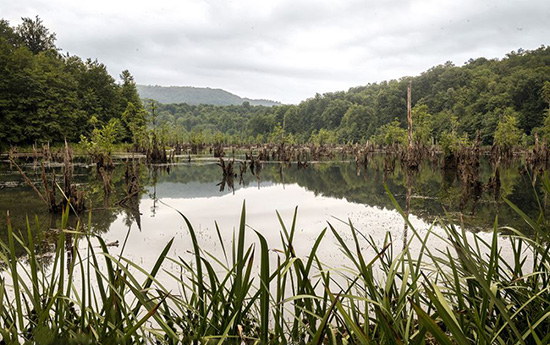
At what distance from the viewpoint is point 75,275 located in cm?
483

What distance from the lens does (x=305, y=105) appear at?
12394 cm

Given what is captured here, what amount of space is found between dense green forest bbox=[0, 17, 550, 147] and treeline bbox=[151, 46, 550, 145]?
22 centimetres

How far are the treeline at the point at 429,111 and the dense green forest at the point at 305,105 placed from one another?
22 centimetres

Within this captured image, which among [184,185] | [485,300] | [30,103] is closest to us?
[485,300]

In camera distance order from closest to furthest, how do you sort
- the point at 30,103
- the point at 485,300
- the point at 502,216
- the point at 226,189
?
the point at 485,300, the point at 502,216, the point at 226,189, the point at 30,103

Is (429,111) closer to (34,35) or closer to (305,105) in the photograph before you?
(305,105)

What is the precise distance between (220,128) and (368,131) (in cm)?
6416

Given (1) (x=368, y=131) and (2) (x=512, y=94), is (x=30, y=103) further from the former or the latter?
(1) (x=368, y=131)

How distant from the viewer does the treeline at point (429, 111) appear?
55.2 meters

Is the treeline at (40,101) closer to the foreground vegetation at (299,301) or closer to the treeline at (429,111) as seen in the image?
the treeline at (429,111)

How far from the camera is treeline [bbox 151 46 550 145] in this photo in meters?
55.2

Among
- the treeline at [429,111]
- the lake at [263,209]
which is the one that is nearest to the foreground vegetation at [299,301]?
the lake at [263,209]

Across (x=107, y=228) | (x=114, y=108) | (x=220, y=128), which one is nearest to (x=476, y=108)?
(x=114, y=108)

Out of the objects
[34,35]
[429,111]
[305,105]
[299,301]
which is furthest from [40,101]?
[305,105]
